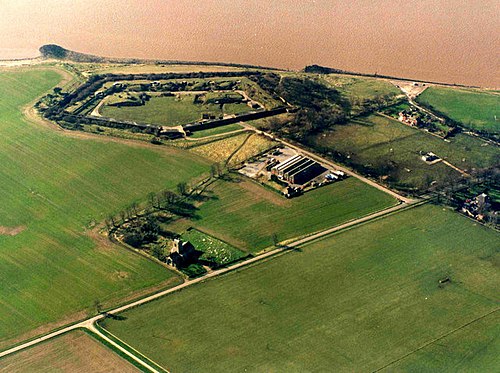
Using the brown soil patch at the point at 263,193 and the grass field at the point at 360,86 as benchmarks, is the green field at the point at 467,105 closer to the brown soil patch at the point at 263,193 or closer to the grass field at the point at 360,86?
the grass field at the point at 360,86

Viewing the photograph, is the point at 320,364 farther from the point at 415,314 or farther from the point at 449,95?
the point at 449,95

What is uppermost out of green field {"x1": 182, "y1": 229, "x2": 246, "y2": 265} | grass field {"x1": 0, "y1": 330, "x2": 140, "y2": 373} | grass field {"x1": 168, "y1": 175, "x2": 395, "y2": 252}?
grass field {"x1": 168, "y1": 175, "x2": 395, "y2": 252}

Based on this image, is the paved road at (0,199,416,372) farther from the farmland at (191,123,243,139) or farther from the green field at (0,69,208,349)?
the farmland at (191,123,243,139)

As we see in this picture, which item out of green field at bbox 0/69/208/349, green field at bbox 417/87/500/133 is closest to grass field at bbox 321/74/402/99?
green field at bbox 417/87/500/133

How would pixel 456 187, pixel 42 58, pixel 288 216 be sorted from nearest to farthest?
pixel 288 216 < pixel 456 187 < pixel 42 58

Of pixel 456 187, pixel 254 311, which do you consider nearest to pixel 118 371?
pixel 254 311
